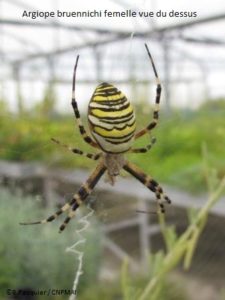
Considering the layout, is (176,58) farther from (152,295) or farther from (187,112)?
(152,295)

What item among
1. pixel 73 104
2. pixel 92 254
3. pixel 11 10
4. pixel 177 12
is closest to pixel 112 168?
pixel 73 104

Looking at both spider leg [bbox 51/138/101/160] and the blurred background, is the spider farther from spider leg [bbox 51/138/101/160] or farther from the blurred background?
the blurred background

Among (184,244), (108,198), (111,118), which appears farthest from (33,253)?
(111,118)

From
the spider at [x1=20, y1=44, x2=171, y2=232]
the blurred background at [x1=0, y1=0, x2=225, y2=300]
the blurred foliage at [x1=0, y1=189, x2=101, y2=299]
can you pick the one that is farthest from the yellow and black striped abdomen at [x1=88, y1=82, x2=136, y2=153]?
the blurred foliage at [x1=0, y1=189, x2=101, y2=299]

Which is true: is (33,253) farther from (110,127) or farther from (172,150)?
(110,127)

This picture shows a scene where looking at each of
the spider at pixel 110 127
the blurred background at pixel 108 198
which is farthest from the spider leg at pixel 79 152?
the blurred background at pixel 108 198

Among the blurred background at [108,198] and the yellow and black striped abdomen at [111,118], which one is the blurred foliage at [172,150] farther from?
the yellow and black striped abdomen at [111,118]
